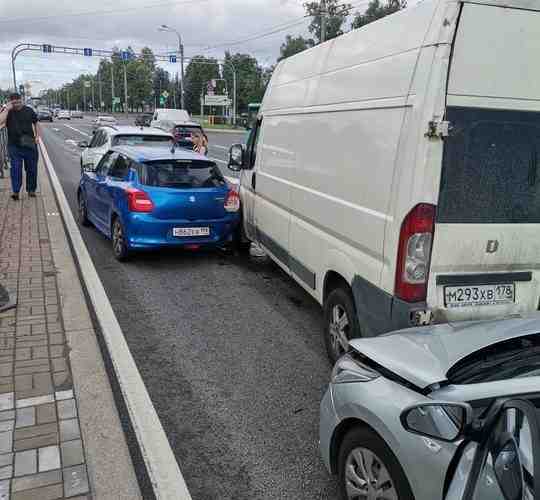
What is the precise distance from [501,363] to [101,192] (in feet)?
22.4

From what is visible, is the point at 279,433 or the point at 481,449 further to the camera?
the point at 279,433

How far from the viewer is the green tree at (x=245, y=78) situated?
297 feet

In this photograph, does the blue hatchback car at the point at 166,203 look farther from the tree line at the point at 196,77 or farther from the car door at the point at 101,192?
the tree line at the point at 196,77

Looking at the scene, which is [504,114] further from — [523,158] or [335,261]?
[335,261]

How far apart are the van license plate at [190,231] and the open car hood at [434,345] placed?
183 inches

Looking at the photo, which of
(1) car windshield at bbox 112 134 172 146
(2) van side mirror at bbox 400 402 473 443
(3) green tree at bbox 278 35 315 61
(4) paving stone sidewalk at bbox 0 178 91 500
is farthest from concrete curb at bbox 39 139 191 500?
(3) green tree at bbox 278 35 315 61

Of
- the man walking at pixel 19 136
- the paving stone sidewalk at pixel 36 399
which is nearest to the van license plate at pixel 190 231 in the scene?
the paving stone sidewalk at pixel 36 399

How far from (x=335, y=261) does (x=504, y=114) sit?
1.60 m

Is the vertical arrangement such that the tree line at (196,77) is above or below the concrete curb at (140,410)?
above

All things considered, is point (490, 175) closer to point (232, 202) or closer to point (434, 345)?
point (434, 345)

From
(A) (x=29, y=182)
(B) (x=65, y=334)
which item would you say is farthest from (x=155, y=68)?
(B) (x=65, y=334)

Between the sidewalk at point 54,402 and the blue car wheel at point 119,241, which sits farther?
the blue car wheel at point 119,241

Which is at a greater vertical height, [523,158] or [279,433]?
[523,158]

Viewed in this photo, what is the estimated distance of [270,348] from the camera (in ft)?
16.1
